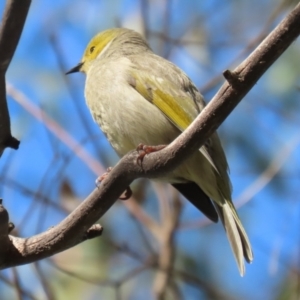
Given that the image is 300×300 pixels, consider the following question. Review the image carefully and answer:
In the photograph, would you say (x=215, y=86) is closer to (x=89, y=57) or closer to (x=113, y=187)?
(x=89, y=57)

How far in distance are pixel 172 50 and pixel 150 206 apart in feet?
4.75

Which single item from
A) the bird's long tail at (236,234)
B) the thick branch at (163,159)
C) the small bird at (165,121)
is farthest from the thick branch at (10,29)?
the bird's long tail at (236,234)

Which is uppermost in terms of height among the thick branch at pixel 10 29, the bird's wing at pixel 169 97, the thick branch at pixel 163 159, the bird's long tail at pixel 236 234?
the thick branch at pixel 10 29

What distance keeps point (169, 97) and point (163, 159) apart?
1198 mm

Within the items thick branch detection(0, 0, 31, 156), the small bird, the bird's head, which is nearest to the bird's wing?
Answer: the small bird

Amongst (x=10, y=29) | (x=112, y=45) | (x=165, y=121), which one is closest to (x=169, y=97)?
(x=165, y=121)

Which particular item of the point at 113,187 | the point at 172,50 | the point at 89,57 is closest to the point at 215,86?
the point at 172,50

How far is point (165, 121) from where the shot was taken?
346 cm

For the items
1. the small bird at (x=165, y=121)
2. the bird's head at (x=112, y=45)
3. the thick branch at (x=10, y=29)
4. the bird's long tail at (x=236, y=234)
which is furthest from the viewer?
the bird's head at (x=112, y=45)

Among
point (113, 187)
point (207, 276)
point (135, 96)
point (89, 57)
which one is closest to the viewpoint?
point (113, 187)

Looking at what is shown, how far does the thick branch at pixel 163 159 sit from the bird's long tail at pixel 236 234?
89 cm

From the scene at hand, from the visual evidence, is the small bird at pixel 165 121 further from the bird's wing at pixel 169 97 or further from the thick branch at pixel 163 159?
the thick branch at pixel 163 159

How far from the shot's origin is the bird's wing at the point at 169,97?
343 centimetres

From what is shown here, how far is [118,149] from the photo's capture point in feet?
11.9
